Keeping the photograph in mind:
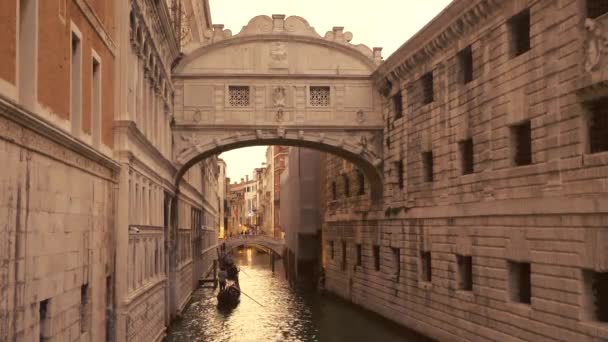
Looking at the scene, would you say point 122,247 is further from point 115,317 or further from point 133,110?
point 133,110

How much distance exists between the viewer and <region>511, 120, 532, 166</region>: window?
1448 centimetres

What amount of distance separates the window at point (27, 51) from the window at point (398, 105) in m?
15.8

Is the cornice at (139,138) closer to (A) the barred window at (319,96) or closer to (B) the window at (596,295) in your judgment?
Result: (A) the barred window at (319,96)

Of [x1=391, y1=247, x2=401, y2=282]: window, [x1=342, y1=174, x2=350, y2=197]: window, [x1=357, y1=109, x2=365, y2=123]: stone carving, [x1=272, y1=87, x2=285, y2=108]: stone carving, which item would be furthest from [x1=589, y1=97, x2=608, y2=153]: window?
[x1=342, y1=174, x2=350, y2=197]: window

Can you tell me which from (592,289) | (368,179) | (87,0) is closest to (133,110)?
(87,0)

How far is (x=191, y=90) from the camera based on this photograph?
23.5 meters

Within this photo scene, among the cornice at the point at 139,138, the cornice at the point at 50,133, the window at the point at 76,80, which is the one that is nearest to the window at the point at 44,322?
the cornice at the point at 50,133

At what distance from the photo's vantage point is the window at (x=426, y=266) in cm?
1991

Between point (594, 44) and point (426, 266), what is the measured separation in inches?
374

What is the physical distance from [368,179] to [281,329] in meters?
6.16

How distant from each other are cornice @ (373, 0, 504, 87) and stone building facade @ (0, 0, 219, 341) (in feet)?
21.9

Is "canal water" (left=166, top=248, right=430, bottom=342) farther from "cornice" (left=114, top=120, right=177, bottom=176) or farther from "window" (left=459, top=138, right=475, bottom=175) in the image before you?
"cornice" (left=114, top=120, right=177, bottom=176)

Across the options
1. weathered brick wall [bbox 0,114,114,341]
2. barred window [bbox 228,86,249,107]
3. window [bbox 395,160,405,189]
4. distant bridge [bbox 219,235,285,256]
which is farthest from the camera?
distant bridge [bbox 219,235,285,256]

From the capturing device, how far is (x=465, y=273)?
57.5 ft
